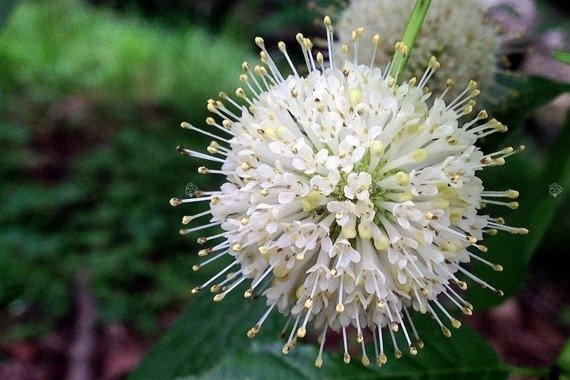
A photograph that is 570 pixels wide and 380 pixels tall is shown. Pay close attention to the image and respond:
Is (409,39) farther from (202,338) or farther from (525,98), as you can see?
(202,338)

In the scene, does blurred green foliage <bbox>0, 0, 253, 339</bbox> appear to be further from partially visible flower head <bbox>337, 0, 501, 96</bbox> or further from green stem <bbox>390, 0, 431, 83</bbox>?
green stem <bbox>390, 0, 431, 83</bbox>

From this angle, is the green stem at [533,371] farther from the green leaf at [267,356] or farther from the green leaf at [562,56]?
the green leaf at [562,56]

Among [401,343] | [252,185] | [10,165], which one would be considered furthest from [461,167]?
[10,165]

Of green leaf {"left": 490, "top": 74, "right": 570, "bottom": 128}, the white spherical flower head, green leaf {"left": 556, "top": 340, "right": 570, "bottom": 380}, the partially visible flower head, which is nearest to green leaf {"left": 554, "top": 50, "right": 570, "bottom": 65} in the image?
the white spherical flower head

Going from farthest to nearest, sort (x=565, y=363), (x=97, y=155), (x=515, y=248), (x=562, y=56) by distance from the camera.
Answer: (x=97, y=155)
(x=515, y=248)
(x=565, y=363)
(x=562, y=56)

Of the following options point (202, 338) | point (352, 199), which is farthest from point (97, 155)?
point (352, 199)

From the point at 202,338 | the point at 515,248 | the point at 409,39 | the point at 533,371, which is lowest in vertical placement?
the point at 533,371
